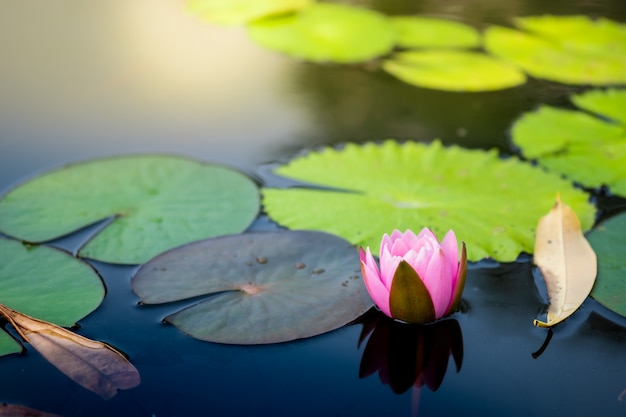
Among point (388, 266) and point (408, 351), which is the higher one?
point (388, 266)

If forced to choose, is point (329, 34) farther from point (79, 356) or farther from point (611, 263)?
point (79, 356)

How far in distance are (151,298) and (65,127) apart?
3.93 ft

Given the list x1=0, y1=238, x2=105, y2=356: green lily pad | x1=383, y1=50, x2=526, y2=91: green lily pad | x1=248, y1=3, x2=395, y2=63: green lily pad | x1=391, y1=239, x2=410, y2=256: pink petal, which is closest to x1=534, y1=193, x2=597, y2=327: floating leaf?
x1=391, y1=239, x2=410, y2=256: pink petal

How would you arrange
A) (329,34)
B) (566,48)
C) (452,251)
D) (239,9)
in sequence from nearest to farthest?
(452,251) < (566,48) < (329,34) < (239,9)

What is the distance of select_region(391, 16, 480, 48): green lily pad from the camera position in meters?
3.23

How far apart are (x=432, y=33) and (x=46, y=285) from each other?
2437mm

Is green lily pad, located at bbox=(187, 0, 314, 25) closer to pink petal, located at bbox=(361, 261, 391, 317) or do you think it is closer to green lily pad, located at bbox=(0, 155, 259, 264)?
green lily pad, located at bbox=(0, 155, 259, 264)

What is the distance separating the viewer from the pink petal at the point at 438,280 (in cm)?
138

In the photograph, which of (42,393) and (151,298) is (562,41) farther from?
(42,393)

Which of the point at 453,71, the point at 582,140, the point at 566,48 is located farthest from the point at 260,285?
the point at 566,48

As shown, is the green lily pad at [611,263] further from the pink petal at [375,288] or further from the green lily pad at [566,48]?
the green lily pad at [566,48]

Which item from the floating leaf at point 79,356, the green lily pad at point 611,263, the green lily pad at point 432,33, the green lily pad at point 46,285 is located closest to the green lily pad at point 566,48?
the green lily pad at point 432,33

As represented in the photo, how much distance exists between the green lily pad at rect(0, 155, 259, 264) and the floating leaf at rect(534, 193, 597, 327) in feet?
2.64

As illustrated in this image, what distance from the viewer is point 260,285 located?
1.56 metres
